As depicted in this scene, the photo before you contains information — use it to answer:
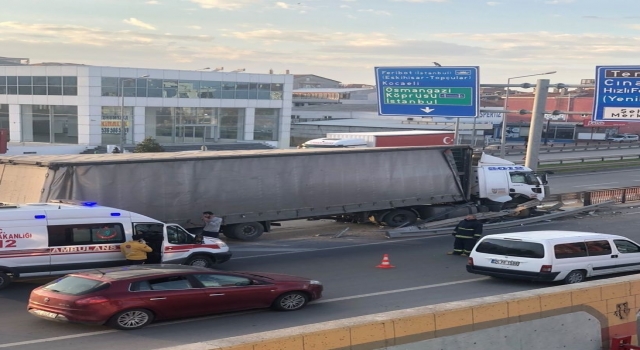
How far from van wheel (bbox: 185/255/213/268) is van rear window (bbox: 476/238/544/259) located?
19.0 feet

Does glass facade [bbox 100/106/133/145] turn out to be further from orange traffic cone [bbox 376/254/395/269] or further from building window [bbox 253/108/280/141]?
orange traffic cone [bbox 376/254/395/269]

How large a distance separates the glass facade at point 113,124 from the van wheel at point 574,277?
43.4m

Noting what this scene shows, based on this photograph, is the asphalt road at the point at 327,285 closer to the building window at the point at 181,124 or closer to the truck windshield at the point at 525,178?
the truck windshield at the point at 525,178

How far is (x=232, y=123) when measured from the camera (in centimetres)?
6222

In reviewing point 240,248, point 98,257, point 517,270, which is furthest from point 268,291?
point 240,248

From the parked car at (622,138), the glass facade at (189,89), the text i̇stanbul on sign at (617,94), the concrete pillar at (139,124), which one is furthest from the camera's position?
the parked car at (622,138)

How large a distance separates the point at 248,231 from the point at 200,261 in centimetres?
480

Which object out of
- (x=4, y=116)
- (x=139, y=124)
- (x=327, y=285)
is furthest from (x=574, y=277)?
(x=4, y=116)

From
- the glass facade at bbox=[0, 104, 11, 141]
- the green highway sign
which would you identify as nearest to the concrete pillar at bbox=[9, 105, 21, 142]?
the glass facade at bbox=[0, 104, 11, 141]

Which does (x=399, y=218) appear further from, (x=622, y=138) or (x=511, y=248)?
(x=622, y=138)

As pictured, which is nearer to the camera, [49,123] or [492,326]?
[492,326]

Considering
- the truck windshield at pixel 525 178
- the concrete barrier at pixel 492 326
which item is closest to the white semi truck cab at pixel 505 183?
the truck windshield at pixel 525 178

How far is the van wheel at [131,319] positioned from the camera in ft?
38.3

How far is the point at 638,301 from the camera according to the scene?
10.9 meters
